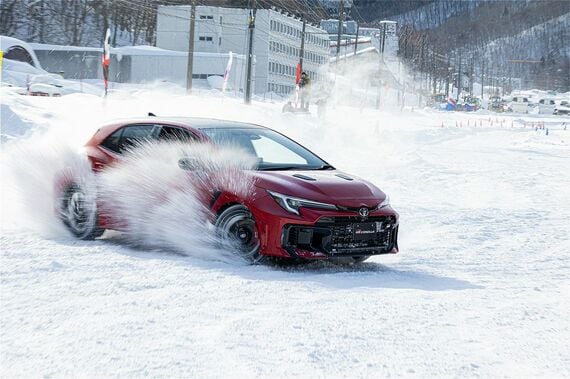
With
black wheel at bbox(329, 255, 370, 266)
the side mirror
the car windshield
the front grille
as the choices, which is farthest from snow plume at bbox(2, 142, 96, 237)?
black wheel at bbox(329, 255, 370, 266)

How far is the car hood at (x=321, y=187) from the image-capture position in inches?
269

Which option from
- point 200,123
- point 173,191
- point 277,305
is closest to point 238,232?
point 173,191

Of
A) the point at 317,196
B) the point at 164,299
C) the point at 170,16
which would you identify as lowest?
the point at 164,299

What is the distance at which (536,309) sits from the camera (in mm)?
5672

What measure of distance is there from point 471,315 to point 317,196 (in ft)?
6.27

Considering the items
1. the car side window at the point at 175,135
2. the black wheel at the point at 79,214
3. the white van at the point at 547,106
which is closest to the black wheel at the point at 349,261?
the car side window at the point at 175,135

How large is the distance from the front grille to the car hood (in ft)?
0.50

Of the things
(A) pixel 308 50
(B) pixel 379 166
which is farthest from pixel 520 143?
(A) pixel 308 50

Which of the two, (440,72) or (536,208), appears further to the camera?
(440,72)

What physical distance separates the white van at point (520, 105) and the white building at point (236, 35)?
41.8m

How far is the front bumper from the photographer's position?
6750mm

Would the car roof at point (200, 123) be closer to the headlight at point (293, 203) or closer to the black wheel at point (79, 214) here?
the black wheel at point (79, 214)

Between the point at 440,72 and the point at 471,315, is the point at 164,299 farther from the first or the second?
the point at 440,72

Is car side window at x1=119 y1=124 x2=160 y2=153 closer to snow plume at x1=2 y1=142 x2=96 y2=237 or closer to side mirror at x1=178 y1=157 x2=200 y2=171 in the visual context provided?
snow plume at x1=2 y1=142 x2=96 y2=237
